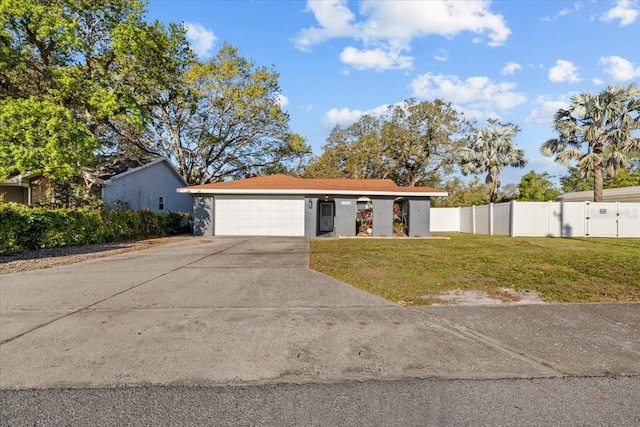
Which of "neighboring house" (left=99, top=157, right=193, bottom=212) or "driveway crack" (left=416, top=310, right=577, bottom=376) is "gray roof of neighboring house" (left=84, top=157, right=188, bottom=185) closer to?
"neighboring house" (left=99, top=157, right=193, bottom=212)

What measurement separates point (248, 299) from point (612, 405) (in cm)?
416

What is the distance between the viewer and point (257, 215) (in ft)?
57.5

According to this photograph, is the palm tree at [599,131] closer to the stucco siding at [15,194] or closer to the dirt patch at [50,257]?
the dirt patch at [50,257]

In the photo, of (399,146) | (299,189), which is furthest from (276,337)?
(399,146)

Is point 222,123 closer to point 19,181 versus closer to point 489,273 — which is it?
point 19,181

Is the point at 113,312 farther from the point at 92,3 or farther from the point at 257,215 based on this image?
the point at 92,3

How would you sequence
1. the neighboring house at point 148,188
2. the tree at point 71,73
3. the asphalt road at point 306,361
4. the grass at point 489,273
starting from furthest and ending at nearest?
the neighboring house at point 148,188 < the tree at point 71,73 < the grass at point 489,273 < the asphalt road at point 306,361

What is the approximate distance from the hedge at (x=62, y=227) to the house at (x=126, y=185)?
267cm

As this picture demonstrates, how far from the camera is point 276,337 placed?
11.8 feet

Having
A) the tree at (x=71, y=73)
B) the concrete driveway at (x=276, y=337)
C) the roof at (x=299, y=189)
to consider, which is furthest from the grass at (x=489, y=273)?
the tree at (x=71, y=73)

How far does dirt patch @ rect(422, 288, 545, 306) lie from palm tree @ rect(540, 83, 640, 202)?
55.0 ft

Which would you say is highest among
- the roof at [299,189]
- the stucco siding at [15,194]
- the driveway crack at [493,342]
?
the roof at [299,189]

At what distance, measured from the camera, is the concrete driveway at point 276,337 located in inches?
112

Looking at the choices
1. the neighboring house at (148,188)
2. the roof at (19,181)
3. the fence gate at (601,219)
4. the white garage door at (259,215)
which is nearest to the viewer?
the roof at (19,181)
